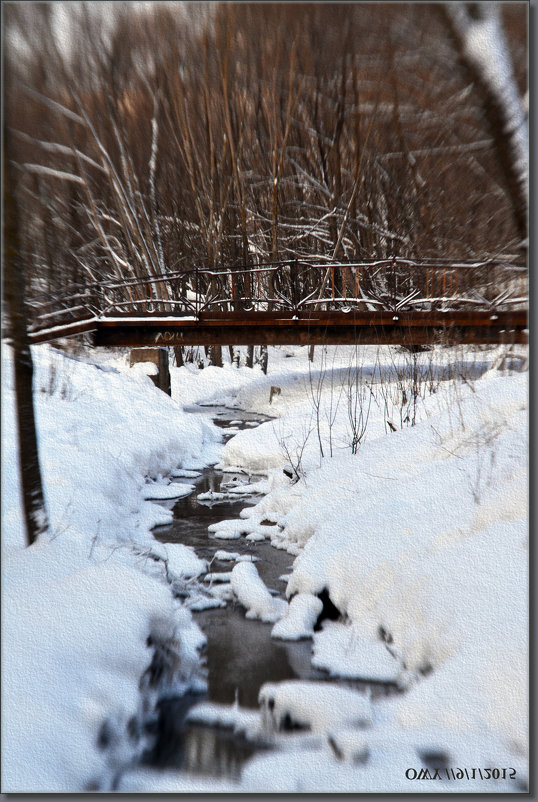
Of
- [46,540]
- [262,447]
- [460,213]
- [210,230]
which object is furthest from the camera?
[210,230]

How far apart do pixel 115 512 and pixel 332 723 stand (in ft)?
9.84

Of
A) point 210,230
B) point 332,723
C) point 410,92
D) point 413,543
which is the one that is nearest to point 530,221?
point 410,92

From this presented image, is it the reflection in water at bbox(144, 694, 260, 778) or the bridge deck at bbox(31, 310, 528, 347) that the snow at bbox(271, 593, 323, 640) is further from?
the bridge deck at bbox(31, 310, 528, 347)

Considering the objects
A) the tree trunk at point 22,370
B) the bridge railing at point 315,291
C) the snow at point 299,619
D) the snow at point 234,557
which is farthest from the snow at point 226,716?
the bridge railing at point 315,291

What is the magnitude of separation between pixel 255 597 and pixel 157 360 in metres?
9.68

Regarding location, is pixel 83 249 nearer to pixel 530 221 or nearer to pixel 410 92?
→ pixel 410 92

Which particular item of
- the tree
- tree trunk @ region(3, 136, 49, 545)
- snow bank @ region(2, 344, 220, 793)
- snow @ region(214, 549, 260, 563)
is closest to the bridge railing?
the tree

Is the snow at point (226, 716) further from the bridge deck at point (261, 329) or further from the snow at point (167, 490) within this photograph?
the bridge deck at point (261, 329)

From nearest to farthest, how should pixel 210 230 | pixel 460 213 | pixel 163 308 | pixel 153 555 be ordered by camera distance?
pixel 153 555
pixel 460 213
pixel 210 230
pixel 163 308

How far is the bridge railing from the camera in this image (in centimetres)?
591

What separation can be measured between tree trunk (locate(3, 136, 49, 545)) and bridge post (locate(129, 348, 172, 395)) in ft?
31.2

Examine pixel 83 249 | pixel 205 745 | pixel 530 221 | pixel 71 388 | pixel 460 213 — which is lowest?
pixel 205 745

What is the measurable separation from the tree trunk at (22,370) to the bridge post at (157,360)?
9.52 m

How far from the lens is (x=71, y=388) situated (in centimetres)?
684
